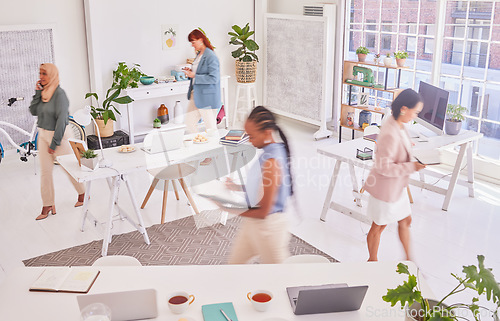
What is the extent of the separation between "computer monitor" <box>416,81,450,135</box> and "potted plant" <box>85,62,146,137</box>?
3.87 meters

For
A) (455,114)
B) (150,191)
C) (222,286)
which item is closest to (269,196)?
(222,286)

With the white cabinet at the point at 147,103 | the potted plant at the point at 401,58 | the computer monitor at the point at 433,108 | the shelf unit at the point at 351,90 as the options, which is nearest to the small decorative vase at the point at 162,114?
the white cabinet at the point at 147,103

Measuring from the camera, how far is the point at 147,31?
7.97 m

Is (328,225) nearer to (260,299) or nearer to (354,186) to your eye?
(354,186)

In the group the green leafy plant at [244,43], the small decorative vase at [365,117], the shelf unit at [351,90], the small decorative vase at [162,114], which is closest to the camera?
the shelf unit at [351,90]

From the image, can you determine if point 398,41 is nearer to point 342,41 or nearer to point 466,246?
point 342,41

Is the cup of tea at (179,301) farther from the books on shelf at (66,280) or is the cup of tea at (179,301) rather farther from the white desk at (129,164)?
the white desk at (129,164)

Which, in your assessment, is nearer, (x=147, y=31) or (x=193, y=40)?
(x=193, y=40)

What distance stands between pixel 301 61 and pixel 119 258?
5882 millimetres

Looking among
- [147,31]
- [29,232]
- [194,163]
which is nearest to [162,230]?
[194,163]

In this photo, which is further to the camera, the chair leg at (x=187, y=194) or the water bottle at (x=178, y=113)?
the water bottle at (x=178, y=113)

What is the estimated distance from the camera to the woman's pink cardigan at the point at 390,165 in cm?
386

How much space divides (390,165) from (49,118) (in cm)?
326

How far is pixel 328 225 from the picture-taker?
17.6 feet
